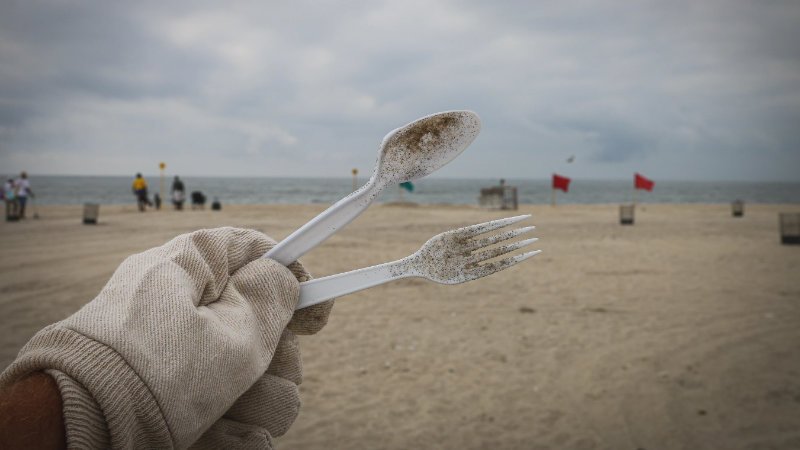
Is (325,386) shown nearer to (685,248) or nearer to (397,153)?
(397,153)

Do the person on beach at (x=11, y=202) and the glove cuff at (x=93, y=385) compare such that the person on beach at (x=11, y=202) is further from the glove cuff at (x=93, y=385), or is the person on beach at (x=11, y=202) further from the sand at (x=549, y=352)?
the glove cuff at (x=93, y=385)

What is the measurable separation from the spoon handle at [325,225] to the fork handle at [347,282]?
0.07 m

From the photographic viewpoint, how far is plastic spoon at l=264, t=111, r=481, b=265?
1.04 metres

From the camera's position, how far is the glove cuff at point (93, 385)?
0.69 metres

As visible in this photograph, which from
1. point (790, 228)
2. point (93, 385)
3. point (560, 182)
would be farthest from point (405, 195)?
point (93, 385)

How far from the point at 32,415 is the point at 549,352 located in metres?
5.07

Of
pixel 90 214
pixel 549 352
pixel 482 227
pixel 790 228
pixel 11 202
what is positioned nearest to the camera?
pixel 482 227

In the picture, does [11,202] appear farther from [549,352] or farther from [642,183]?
[642,183]

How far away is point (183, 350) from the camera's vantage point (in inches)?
32.3

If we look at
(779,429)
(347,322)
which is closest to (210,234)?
(779,429)

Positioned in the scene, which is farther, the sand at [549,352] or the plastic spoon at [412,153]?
the sand at [549,352]

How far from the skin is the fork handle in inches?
17.6

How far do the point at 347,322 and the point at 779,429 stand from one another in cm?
412

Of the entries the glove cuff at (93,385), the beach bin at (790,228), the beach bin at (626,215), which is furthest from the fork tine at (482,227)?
the beach bin at (626,215)
